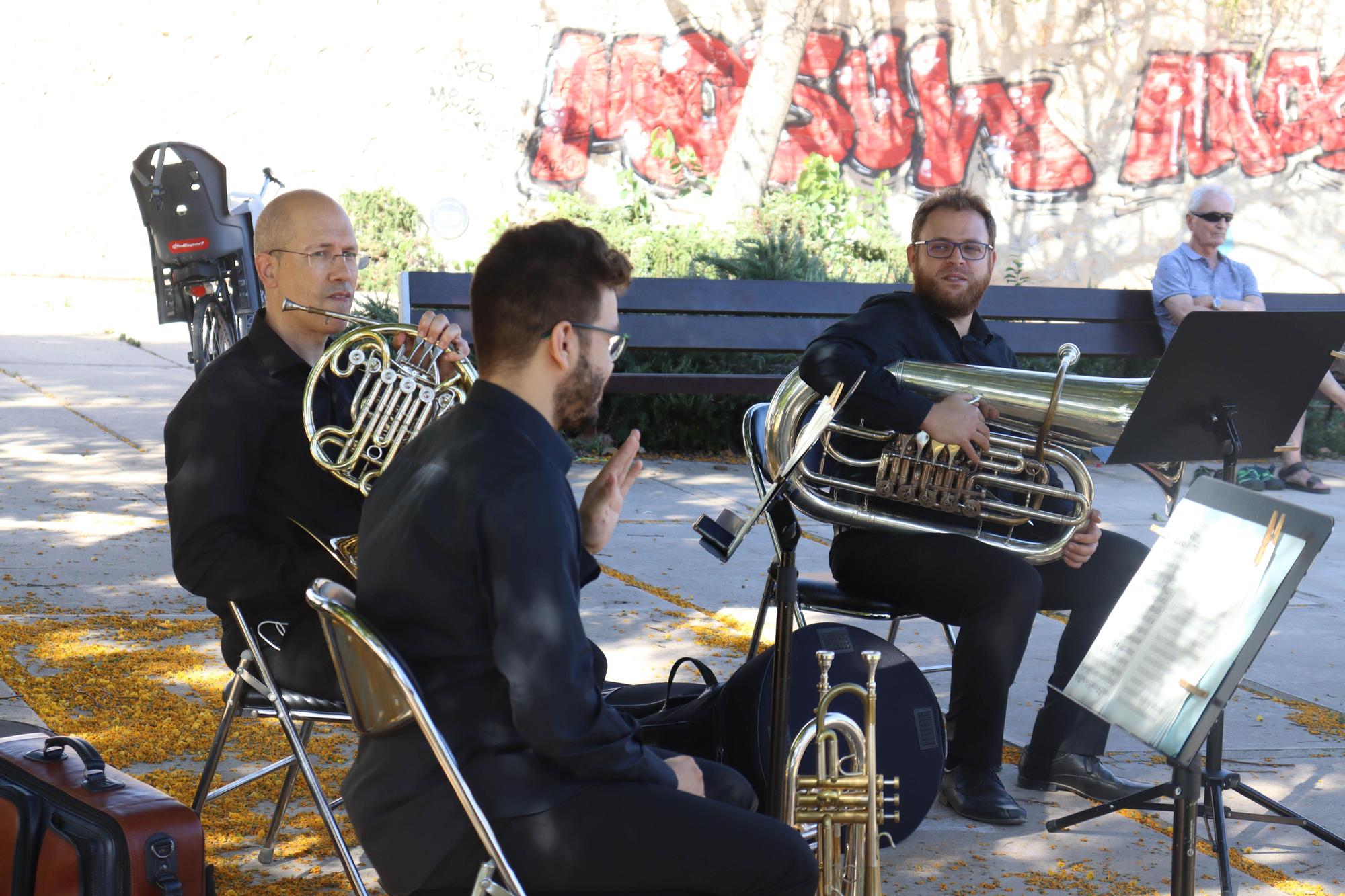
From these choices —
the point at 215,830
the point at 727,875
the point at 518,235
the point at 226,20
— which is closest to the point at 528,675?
the point at 727,875

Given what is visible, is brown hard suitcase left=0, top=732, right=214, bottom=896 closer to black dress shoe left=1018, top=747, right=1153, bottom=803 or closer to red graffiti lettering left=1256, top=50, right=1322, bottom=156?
black dress shoe left=1018, top=747, right=1153, bottom=803

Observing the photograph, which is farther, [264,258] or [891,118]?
[891,118]

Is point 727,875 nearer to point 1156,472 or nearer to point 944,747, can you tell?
point 944,747

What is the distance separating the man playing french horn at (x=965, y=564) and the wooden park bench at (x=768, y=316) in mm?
3308

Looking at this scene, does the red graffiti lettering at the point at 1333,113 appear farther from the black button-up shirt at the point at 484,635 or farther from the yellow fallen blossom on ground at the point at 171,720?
the black button-up shirt at the point at 484,635

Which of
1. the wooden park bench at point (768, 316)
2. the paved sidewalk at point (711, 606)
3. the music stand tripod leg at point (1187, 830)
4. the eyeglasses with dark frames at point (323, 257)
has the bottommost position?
the paved sidewalk at point (711, 606)

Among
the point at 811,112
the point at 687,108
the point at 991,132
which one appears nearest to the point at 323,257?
the point at 687,108

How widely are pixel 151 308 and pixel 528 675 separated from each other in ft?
40.0

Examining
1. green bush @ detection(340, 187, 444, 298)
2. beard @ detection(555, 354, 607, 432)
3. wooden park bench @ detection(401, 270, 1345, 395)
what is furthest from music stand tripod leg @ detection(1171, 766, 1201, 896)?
green bush @ detection(340, 187, 444, 298)

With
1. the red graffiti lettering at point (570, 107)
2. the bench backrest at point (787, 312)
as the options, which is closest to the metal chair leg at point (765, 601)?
the bench backrest at point (787, 312)

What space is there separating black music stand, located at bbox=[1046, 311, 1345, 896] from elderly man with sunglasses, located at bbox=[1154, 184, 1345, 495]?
Answer: 456 cm

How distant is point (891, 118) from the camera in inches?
662

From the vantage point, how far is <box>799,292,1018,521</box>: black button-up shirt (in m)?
3.67

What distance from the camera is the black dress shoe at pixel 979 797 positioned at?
3.43 meters
